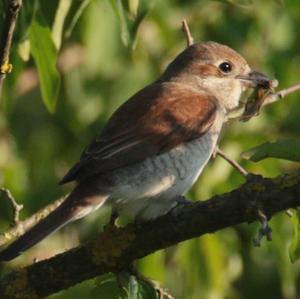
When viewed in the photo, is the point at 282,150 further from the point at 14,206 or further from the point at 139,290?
the point at 14,206

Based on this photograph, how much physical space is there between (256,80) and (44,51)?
5.98ft

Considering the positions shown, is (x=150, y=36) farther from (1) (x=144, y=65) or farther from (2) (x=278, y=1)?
(2) (x=278, y=1)

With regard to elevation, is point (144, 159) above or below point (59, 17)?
below

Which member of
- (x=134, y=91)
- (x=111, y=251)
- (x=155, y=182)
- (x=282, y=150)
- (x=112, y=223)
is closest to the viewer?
(x=282, y=150)

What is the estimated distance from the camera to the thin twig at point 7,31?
3.35 m

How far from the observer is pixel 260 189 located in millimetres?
3449

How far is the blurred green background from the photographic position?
5.30 meters

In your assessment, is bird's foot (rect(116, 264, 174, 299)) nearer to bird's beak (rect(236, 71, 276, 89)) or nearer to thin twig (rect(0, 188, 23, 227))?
thin twig (rect(0, 188, 23, 227))

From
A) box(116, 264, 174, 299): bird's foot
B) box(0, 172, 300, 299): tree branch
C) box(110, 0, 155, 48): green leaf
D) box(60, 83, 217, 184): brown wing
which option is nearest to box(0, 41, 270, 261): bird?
box(60, 83, 217, 184): brown wing

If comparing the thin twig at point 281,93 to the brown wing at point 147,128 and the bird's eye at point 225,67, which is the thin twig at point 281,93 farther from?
the bird's eye at point 225,67

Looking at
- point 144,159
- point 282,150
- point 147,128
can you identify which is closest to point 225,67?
point 147,128

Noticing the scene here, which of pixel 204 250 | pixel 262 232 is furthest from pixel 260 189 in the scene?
pixel 204 250

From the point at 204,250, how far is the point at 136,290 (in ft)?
5.17

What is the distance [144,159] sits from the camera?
4.52 metres
